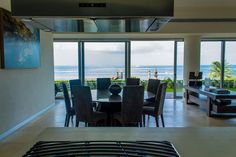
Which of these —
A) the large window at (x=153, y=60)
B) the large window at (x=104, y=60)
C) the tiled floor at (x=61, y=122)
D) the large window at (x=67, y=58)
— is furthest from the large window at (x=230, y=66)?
the large window at (x=67, y=58)

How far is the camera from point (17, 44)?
4328 millimetres

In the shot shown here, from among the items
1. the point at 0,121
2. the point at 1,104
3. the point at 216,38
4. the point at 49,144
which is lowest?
the point at 0,121

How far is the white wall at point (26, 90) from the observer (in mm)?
3994

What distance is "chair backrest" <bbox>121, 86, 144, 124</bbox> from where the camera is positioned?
344cm

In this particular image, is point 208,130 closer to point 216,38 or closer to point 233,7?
point 233,7

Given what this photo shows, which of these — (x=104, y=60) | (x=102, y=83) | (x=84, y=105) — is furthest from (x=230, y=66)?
(x=84, y=105)

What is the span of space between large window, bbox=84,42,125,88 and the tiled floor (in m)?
2.11

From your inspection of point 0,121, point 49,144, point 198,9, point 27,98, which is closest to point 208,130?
point 49,144

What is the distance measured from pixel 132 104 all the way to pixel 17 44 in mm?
2634

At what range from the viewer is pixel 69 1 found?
1.16 metres

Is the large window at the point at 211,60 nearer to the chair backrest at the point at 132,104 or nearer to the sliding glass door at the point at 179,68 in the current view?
the sliding glass door at the point at 179,68

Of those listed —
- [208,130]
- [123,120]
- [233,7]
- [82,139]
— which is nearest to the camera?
[82,139]

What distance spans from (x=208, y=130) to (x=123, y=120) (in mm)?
2086

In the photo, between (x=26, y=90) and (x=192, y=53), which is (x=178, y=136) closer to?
(x=26, y=90)
